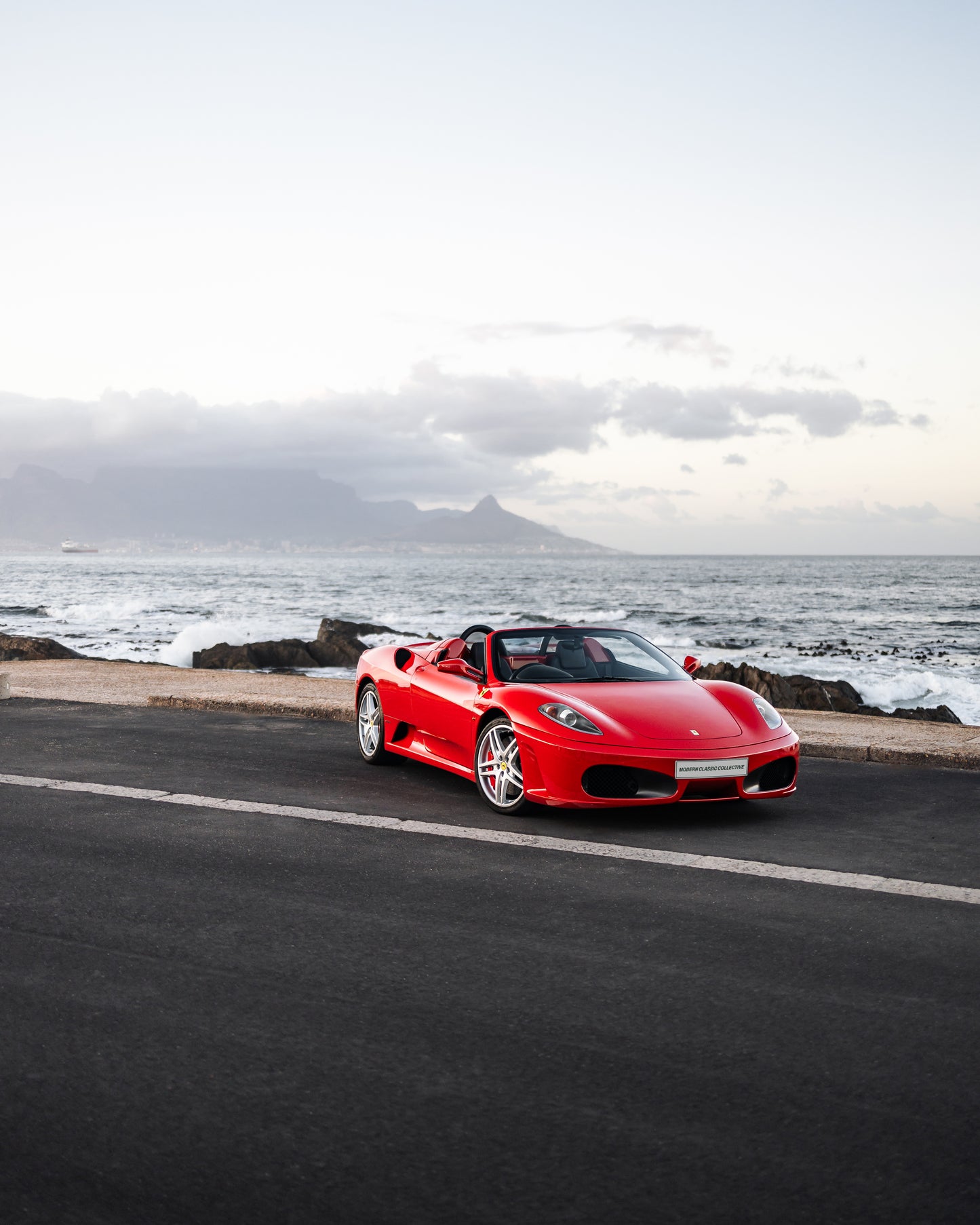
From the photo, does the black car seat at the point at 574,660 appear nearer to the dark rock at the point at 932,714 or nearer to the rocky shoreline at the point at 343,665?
the rocky shoreline at the point at 343,665

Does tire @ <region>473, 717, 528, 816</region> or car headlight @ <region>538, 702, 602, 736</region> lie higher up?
car headlight @ <region>538, 702, 602, 736</region>

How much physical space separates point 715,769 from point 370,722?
333cm

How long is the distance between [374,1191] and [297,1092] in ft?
2.00

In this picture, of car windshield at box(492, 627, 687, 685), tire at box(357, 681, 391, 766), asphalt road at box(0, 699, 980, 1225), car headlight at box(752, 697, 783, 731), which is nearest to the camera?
asphalt road at box(0, 699, 980, 1225)

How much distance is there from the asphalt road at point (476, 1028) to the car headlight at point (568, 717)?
616 mm

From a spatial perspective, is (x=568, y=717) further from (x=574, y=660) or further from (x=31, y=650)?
(x=31, y=650)

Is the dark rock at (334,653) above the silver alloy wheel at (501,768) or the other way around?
the other way around

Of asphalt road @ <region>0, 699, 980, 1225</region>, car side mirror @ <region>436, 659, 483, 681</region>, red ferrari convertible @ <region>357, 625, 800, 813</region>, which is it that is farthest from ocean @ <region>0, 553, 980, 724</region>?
asphalt road @ <region>0, 699, 980, 1225</region>

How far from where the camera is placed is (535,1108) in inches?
130

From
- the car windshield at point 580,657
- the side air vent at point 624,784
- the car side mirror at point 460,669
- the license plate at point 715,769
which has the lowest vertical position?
the side air vent at point 624,784

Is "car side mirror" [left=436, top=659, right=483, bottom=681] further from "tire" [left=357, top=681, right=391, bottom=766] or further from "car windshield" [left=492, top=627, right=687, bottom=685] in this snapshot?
"tire" [left=357, top=681, right=391, bottom=766]

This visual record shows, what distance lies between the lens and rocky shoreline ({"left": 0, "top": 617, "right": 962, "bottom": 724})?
823 inches

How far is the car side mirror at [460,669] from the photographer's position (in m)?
8.14

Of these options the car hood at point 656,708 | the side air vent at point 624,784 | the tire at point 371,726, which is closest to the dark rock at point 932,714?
the tire at point 371,726
